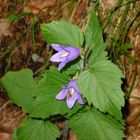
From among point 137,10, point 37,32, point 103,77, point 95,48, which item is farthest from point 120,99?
point 37,32

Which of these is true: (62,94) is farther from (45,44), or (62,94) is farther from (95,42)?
(45,44)

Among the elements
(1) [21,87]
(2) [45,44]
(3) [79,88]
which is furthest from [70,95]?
Answer: (2) [45,44]

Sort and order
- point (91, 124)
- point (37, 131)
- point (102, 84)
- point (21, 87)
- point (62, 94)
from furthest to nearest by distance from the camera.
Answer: point (21, 87) < point (37, 131) < point (91, 124) < point (62, 94) < point (102, 84)

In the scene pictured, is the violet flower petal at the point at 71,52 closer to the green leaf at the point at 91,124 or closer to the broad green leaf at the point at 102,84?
the broad green leaf at the point at 102,84

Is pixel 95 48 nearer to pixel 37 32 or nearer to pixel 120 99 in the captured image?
pixel 120 99

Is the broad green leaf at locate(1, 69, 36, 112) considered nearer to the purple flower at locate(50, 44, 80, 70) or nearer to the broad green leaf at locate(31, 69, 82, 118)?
the broad green leaf at locate(31, 69, 82, 118)

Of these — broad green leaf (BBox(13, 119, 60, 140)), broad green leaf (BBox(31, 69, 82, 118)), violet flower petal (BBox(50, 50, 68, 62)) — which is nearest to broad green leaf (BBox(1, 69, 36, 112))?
broad green leaf (BBox(13, 119, 60, 140))
